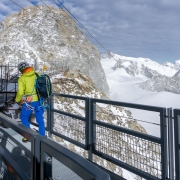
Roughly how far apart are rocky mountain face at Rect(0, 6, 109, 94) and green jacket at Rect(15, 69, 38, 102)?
3835 centimetres

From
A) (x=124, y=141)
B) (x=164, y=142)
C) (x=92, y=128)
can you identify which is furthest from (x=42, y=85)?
(x=164, y=142)

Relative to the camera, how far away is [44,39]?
52.3 metres

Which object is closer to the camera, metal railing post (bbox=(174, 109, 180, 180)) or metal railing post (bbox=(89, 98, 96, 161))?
metal railing post (bbox=(174, 109, 180, 180))

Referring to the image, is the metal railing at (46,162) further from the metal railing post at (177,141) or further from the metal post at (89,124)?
the metal post at (89,124)

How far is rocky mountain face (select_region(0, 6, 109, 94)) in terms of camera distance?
46.5 m

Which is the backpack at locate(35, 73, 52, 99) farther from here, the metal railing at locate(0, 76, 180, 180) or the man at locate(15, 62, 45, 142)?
the metal railing at locate(0, 76, 180, 180)

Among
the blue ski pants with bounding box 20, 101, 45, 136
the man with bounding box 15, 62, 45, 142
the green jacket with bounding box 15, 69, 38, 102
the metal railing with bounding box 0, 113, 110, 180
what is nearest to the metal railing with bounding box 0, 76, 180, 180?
the blue ski pants with bounding box 20, 101, 45, 136

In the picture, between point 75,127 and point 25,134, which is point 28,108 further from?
point 25,134

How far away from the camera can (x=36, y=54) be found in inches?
1875

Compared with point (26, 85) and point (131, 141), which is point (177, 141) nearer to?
point (131, 141)

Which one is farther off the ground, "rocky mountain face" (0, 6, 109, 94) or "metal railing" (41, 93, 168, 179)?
"rocky mountain face" (0, 6, 109, 94)

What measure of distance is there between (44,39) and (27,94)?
48.5 m

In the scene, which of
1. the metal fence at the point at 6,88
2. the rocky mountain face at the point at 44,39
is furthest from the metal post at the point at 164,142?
the rocky mountain face at the point at 44,39

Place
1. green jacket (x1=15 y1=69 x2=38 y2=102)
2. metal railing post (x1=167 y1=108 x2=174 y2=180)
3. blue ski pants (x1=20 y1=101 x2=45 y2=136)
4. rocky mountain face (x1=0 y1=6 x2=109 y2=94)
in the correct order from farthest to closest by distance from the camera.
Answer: rocky mountain face (x1=0 y1=6 x2=109 y2=94) < blue ski pants (x1=20 y1=101 x2=45 y2=136) < green jacket (x1=15 y1=69 x2=38 y2=102) < metal railing post (x1=167 y1=108 x2=174 y2=180)
